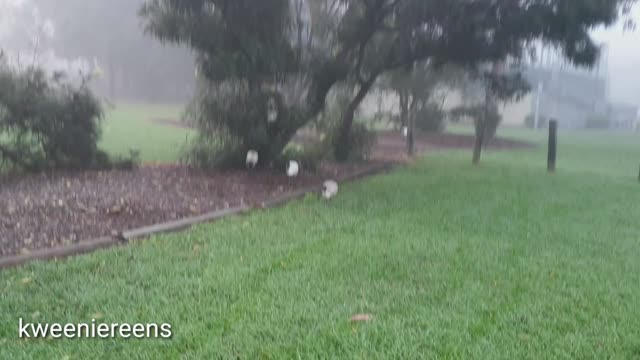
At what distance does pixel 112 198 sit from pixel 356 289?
287 centimetres

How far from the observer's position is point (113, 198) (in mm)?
5328

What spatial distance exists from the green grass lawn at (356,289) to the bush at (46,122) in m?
2.84

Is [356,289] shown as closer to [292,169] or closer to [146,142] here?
[292,169]

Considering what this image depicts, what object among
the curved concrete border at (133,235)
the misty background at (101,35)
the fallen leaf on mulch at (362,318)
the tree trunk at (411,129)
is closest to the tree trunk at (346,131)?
the tree trunk at (411,129)

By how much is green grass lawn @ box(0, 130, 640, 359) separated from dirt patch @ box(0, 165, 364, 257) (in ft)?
1.65

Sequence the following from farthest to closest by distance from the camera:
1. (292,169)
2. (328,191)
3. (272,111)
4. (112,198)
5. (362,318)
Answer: (272,111) → (292,169) → (328,191) → (112,198) → (362,318)

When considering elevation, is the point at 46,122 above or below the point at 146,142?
above

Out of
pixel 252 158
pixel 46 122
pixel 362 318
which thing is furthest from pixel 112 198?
pixel 362 318

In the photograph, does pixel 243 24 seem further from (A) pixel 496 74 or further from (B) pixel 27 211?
(A) pixel 496 74

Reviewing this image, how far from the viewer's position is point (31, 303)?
3002mm

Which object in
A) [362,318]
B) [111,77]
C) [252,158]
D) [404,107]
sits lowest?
[362,318]

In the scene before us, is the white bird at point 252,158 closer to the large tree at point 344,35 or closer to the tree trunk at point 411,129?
the large tree at point 344,35

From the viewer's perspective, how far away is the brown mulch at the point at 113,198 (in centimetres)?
431

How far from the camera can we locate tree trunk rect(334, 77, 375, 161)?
9.41 metres
